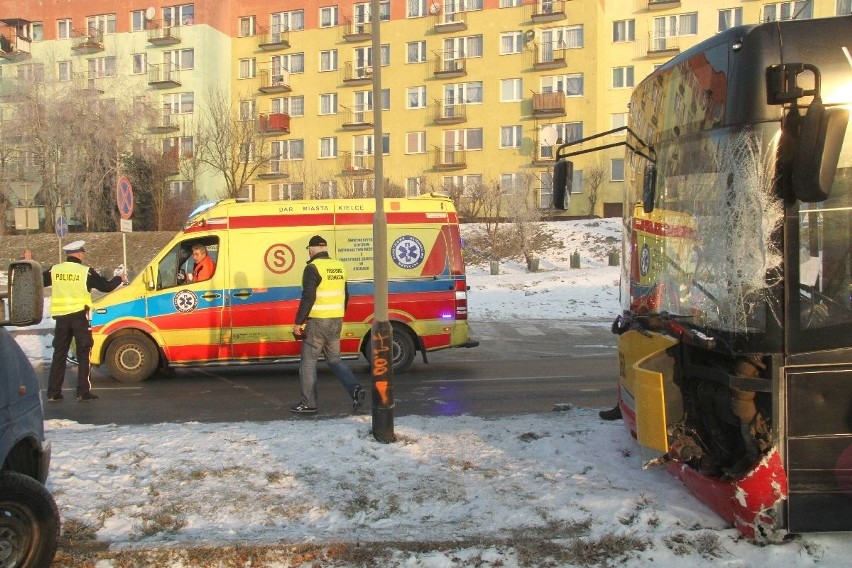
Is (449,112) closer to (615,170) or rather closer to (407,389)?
(615,170)

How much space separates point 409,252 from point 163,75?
4540 centimetres

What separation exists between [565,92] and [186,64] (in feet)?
84.5

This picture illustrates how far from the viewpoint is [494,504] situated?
4891 millimetres

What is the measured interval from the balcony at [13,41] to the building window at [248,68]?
15.2m

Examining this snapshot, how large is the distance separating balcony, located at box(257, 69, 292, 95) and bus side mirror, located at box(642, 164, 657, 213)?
4682 cm

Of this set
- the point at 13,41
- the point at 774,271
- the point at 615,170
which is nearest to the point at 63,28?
the point at 13,41

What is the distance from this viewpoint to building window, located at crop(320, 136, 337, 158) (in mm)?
48656

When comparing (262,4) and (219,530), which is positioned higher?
(262,4)

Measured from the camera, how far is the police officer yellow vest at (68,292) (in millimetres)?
A: 9125

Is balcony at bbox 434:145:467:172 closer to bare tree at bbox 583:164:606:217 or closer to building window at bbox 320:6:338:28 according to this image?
bare tree at bbox 583:164:606:217

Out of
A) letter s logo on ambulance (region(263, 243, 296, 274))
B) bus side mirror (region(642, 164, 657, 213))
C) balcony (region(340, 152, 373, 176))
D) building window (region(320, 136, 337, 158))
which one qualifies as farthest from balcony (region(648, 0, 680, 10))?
bus side mirror (region(642, 164, 657, 213))

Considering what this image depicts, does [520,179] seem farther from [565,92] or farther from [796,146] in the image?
[796,146]

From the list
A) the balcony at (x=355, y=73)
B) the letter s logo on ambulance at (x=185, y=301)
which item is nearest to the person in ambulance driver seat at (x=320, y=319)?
the letter s logo on ambulance at (x=185, y=301)

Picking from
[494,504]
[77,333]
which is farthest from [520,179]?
[494,504]
